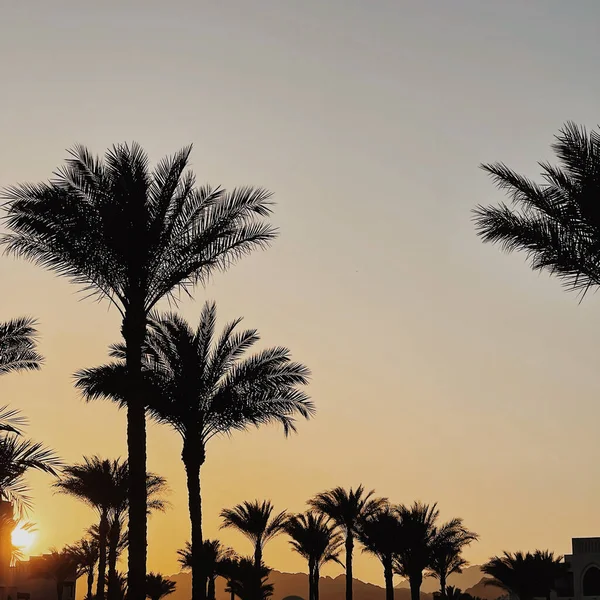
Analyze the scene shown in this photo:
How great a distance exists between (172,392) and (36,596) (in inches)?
1655

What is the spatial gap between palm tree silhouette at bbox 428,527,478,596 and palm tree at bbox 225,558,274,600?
9.15m

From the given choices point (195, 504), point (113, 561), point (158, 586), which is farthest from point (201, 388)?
point (158, 586)

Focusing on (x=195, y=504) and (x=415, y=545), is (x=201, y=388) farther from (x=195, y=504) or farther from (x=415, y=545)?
(x=415, y=545)

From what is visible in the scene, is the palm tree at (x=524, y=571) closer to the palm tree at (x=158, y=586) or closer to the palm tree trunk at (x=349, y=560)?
the palm tree trunk at (x=349, y=560)

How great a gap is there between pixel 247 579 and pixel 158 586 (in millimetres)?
7889

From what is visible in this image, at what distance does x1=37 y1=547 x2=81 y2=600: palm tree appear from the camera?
63781mm

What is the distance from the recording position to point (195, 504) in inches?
1185

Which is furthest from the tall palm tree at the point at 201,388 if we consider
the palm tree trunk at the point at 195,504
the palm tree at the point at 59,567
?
the palm tree at the point at 59,567

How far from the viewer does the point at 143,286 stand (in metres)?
21.7

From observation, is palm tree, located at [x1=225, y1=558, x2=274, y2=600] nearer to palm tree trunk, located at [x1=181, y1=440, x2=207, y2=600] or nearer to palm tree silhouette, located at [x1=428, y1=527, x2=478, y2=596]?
palm tree silhouette, located at [x1=428, y1=527, x2=478, y2=596]

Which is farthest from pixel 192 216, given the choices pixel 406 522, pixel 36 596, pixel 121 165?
pixel 36 596

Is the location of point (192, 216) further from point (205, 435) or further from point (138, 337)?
point (205, 435)

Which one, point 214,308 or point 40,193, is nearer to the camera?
point 40,193

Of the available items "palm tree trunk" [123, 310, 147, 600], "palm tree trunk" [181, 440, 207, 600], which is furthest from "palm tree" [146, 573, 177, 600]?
"palm tree trunk" [123, 310, 147, 600]
